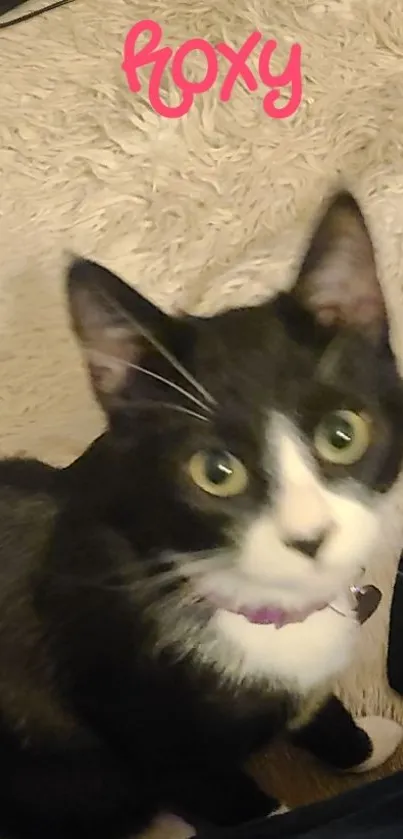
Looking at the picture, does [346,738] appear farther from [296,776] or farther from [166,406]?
[166,406]

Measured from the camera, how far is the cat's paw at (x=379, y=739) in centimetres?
100

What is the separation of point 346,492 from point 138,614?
0.20 meters

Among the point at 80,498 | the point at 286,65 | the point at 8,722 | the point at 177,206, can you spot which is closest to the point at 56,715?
the point at 8,722

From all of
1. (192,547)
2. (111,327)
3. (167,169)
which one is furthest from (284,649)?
(167,169)

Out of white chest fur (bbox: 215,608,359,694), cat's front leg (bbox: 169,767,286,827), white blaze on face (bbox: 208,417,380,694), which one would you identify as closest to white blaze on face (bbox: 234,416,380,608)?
white blaze on face (bbox: 208,417,380,694)

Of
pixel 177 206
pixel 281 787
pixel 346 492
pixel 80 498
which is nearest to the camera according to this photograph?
pixel 346 492

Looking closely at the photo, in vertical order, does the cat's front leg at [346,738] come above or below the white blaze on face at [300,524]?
below

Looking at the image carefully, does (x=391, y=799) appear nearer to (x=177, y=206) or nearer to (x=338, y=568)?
(x=338, y=568)

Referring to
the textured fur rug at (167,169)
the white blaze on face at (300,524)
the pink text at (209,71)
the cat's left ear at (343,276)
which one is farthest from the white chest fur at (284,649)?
the pink text at (209,71)

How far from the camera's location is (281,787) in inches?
40.2

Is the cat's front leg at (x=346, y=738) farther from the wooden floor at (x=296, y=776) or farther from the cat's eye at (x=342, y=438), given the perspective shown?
the cat's eye at (x=342, y=438)

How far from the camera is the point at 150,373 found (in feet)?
2.42

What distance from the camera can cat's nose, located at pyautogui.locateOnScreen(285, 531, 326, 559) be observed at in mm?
678

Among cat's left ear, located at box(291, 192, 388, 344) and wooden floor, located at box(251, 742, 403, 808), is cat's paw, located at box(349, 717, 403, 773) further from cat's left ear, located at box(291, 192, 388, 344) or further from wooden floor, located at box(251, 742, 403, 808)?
cat's left ear, located at box(291, 192, 388, 344)
